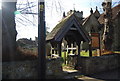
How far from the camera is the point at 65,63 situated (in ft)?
39.4

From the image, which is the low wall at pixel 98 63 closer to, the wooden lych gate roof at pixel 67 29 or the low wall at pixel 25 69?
the wooden lych gate roof at pixel 67 29

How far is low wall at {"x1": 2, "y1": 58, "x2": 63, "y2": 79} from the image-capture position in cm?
671

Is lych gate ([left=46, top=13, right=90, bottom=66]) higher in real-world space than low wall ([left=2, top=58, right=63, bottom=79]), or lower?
higher

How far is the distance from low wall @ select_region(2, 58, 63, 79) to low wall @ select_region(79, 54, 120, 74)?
2405 millimetres

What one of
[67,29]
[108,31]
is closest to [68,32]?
[67,29]

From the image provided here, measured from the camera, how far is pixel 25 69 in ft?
23.5

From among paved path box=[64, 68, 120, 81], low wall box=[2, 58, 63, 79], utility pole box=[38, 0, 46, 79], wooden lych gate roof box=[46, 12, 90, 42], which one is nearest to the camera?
utility pole box=[38, 0, 46, 79]

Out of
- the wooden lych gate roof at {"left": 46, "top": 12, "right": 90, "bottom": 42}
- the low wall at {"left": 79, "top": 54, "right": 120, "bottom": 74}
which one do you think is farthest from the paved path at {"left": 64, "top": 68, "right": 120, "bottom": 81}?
the wooden lych gate roof at {"left": 46, "top": 12, "right": 90, "bottom": 42}

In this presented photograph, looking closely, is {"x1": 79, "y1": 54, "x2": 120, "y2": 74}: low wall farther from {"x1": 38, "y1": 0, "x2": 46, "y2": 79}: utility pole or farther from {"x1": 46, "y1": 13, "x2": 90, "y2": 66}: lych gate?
{"x1": 38, "y1": 0, "x2": 46, "y2": 79}: utility pole

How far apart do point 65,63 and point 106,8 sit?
700 centimetres

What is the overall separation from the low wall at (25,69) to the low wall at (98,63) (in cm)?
240

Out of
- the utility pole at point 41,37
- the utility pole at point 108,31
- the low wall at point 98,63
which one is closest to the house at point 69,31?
the low wall at point 98,63

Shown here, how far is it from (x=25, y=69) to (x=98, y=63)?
561cm

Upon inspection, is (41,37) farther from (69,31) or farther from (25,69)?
(69,31)
